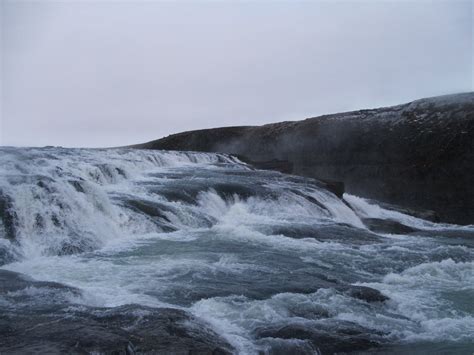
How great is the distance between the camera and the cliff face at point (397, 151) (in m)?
31.5

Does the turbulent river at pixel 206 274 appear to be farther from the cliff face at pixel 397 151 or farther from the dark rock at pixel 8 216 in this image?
the cliff face at pixel 397 151

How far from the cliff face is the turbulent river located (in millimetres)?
13101

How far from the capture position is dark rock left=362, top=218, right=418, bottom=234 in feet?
63.5

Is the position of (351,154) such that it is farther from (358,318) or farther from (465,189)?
(358,318)

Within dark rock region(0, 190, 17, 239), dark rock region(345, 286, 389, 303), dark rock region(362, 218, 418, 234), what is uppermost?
dark rock region(0, 190, 17, 239)

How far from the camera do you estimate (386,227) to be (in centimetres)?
1983

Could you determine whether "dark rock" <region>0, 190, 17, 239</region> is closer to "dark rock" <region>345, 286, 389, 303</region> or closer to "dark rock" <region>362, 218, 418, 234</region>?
"dark rock" <region>345, 286, 389, 303</region>

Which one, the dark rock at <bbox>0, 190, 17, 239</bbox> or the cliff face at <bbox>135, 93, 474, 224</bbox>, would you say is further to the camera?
the cliff face at <bbox>135, 93, 474, 224</bbox>

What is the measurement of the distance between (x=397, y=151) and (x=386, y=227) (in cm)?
1660

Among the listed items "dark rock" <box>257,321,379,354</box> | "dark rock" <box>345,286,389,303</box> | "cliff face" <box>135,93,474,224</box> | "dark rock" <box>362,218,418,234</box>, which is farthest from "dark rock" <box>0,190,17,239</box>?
"cliff face" <box>135,93,474,224</box>

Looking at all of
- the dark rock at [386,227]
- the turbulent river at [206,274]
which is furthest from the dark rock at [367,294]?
the dark rock at [386,227]

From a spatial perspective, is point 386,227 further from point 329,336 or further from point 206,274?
point 329,336

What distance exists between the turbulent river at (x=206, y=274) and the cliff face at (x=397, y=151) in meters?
13.1

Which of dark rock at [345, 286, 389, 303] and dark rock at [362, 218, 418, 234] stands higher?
dark rock at [345, 286, 389, 303]
